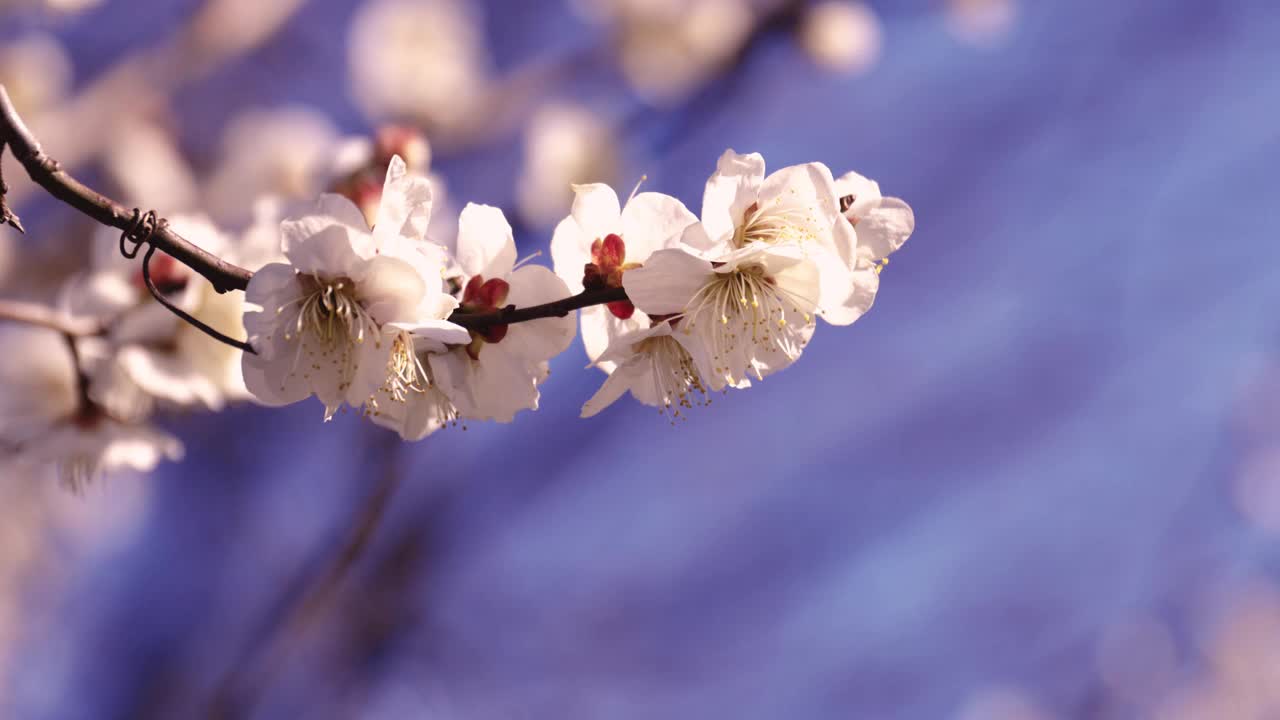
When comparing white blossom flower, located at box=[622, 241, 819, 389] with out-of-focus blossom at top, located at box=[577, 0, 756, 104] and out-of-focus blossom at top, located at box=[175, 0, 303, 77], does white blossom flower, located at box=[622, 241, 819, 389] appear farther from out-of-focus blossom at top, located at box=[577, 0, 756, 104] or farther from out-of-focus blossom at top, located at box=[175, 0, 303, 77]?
out-of-focus blossom at top, located at box=[577, 0, 756, 104]

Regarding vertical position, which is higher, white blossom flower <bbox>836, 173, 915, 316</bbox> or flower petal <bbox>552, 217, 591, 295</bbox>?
flower petal <bbox>552, 217, 591, 295</bbox>

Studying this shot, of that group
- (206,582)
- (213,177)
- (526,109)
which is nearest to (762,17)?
(526,109)

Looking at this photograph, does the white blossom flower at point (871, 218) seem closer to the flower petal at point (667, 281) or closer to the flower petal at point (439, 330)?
the flower petal at point (667, 281)

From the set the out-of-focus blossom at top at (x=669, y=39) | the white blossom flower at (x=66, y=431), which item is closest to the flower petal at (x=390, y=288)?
the white blossom flower at (x=66, y=431)

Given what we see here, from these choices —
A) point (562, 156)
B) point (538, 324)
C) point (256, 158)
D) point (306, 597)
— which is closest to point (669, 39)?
point (562, 156)

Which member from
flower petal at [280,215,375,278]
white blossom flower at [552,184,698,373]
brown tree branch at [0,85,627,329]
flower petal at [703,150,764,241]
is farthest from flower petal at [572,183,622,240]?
brown tree branch at [0,85,627,329]

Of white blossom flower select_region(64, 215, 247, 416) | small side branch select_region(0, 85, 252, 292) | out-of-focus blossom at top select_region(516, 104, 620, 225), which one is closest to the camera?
small side branch select_region(0, 85, 252, 292)

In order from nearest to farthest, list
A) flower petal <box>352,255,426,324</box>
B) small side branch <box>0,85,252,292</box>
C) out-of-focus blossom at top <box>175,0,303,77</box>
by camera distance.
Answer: small side branch <box>0,85,252,292</box>, flower petal <box>352,255,426,324</box>, out-of-focus blossom at top <box>175,0,303,77</box>
